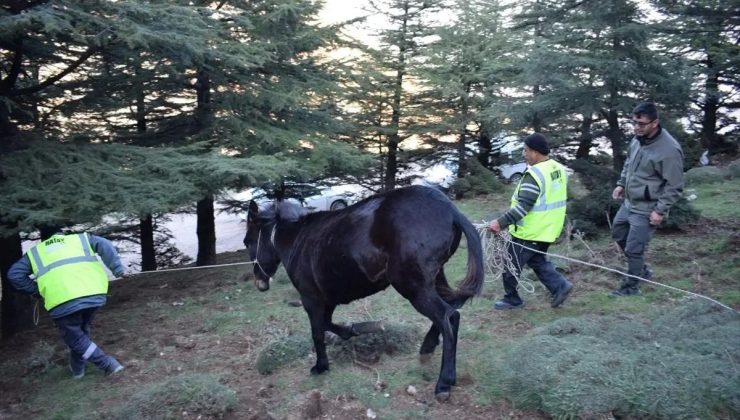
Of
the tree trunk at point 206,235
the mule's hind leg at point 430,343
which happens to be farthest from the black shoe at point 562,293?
the tree trunk at point 206,235

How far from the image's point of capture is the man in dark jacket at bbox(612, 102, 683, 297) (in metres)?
5.56

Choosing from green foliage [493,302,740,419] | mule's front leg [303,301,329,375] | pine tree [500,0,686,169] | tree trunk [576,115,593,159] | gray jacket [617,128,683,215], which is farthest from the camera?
tree trunk [576,115,593,159]

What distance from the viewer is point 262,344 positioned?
5984mm

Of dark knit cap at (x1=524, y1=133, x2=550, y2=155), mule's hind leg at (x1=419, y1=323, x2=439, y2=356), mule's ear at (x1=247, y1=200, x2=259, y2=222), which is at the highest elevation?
dark knit cap at (x1=524, y1=133, x2=550, y2=155)

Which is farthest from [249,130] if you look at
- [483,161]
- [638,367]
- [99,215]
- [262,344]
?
[483,161]

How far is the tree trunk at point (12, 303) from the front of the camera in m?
7.59

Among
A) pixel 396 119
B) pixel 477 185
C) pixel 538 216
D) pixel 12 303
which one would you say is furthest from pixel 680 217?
pixel 12 303

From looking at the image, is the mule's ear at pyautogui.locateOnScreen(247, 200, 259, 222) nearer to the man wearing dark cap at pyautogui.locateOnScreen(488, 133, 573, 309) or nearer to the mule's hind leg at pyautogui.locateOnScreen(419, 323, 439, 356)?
the mule's hind leg at pyautogui.locateOnScreen(419, 323, 439, 356)

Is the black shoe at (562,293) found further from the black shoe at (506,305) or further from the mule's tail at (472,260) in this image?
the mule's tail at (472,260)

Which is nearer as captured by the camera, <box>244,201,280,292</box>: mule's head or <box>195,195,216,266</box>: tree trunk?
<box>244,201,280,292</box>: mule's head

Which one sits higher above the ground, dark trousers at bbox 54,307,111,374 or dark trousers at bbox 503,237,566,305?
dark trousers at bbox 503,237,566,305

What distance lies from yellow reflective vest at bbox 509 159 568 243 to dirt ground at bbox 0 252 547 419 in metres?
2.02

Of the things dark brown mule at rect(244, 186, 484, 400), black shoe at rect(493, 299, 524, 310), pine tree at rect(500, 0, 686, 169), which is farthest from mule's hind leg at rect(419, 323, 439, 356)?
pine tree at rect(500, 0, 686, 169)

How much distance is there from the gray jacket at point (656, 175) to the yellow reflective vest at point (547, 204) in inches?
34.5
